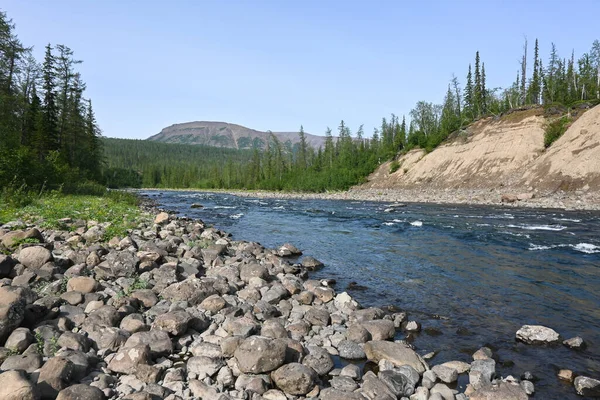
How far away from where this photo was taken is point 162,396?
456 cm

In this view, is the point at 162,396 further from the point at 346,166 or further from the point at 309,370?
the point at 346,166

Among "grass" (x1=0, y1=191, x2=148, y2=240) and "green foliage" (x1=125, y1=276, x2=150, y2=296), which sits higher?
"grass" (x1=0, y1=191, x2=148, y2=240)

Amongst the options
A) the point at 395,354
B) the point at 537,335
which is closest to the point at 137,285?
the point at 395,354

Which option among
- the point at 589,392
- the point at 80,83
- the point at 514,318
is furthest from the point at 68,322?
the point at 80,83

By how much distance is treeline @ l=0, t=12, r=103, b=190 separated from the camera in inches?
852

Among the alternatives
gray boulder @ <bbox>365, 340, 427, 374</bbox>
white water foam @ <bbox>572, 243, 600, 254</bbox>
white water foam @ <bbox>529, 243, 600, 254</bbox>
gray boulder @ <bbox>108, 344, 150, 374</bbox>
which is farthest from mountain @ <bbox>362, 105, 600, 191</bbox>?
gray boulder @ <bbox>108, 344, 150, 374</bbox>

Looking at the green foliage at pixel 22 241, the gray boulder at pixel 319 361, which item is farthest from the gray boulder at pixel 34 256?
the gray boulder at pixel 319 361

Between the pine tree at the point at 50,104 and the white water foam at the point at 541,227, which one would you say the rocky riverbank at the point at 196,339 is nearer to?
the white water foam at the point at 541,227

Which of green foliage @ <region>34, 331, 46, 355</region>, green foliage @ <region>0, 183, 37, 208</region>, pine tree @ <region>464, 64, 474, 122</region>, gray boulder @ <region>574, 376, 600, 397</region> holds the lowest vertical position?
gray boulder @ <region>574, 376, 600, 397</region>

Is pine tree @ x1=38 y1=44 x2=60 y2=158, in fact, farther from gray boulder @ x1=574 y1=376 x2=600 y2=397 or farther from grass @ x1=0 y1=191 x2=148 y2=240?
gray boulder @ x1=574 y1=376 x2=600 y2=397

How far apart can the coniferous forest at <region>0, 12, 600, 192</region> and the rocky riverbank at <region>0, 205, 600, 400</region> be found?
15.1 m

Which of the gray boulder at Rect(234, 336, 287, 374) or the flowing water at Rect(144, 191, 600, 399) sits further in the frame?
the flowing water at Rect(144, 191, 600, 399)

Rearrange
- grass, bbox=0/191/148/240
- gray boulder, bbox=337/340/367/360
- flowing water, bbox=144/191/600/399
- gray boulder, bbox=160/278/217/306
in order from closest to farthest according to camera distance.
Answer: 1. gray boulder, bbox=337/340/367/360
2. flowing water, bbox=144/191/600/399
3. gray boulder, bbox=160/278/217/306
4. grass, bbox=0/191/148/240

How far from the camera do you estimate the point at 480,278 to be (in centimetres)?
1063
